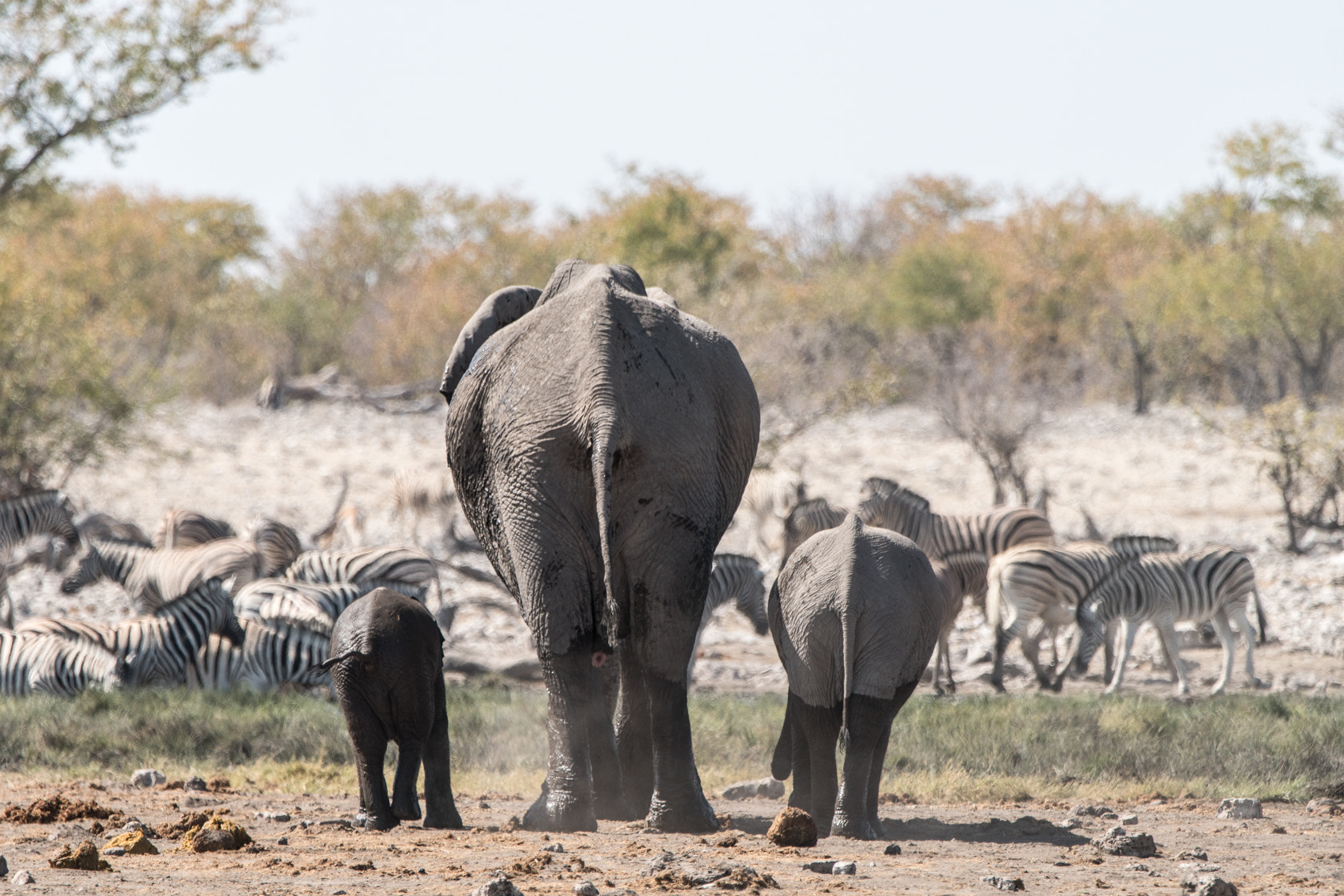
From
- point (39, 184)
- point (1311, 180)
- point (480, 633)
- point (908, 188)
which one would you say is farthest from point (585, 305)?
point (908, 188)

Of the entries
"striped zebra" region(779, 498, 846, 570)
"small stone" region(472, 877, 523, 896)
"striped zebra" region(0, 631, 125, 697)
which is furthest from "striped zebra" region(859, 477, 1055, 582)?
"small stone" region(472, 877, 523, 896)

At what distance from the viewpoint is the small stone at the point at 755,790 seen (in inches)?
308

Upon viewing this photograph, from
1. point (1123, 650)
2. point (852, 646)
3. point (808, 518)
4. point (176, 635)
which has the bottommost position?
point (176, 635)

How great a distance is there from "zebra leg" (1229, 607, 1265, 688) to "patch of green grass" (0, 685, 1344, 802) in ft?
11.3

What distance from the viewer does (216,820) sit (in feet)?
19.2

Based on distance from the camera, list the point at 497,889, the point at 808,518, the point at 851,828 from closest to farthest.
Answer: the point at 497,889
the point at 851,828
the point at 808,518

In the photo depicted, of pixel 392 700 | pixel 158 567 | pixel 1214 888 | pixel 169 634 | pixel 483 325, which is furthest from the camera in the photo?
pixel 158 567

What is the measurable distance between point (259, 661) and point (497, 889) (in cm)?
727

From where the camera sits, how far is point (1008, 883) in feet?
16.2

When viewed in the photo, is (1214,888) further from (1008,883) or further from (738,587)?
(738,587)

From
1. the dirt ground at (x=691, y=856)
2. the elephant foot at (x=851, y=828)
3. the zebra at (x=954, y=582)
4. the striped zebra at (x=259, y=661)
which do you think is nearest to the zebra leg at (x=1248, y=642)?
the zebra at (x=954, y=582)

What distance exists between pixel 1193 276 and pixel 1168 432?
7545 millimetres

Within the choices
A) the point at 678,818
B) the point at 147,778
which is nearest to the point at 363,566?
the point at 147,778

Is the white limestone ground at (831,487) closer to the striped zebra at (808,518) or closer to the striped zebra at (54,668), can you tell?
the striped zebra at (808,518)
